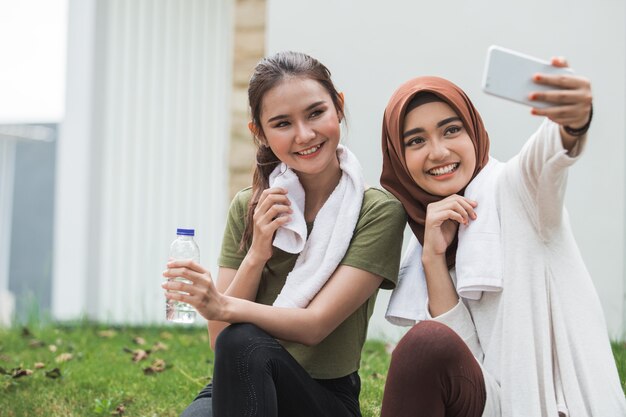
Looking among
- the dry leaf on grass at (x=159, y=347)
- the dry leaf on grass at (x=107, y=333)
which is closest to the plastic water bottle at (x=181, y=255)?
the dry leaf on grass at (x=159, y=347)

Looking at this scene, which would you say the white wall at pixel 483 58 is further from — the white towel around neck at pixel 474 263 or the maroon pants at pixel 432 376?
the maroon pants at pixel 432 376

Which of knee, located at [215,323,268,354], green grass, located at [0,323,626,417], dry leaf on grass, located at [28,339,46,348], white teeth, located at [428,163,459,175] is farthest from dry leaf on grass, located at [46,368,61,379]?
white teeth, located at [428,163,459,175]

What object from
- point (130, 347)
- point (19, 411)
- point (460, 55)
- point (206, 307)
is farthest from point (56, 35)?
point (206, 307)

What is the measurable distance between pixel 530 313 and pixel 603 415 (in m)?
0.31

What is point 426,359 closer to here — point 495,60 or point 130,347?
point 495,60

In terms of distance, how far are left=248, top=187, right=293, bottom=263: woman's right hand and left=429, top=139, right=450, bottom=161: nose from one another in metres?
0.50

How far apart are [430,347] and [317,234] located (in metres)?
0.64

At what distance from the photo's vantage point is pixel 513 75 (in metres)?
1.90

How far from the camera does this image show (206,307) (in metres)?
2.26

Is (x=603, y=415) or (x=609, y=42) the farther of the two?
(x=609, y=42)

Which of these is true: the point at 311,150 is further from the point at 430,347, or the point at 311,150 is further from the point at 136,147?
the point at 136,147

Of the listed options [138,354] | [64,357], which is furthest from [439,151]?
[64,357]

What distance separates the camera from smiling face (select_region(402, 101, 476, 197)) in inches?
91.7

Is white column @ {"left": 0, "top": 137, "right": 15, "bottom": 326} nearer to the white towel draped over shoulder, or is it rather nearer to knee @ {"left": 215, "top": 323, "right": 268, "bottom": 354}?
the white towel draped over shoulder
